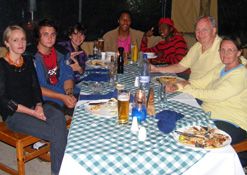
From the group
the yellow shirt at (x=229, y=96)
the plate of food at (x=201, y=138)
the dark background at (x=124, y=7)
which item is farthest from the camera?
the dark background at (x=124, y=7)

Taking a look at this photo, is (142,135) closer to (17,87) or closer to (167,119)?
(167,119)

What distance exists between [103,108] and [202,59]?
50.3 inches

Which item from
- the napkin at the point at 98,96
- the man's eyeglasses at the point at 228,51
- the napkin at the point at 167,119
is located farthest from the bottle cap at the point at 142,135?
the man's eyeglasses at the point at 228,51

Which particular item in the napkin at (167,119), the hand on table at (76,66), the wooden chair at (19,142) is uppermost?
the hand on table at (76,66)

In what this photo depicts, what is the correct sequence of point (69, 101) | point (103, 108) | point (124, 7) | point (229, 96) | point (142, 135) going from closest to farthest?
point (142, 135)
point (103, 108)
point (229, 96)
point (69, 101)
point (124, 7)

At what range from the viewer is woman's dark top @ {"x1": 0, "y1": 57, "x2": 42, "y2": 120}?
90.5 inches

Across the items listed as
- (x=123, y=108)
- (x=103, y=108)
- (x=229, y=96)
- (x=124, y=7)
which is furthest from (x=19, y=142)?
(x=124, y=7)

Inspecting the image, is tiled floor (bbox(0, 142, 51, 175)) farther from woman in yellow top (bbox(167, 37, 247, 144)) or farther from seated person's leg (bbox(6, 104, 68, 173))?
woman in yellow top (bbox(167, 37, 247, 144))

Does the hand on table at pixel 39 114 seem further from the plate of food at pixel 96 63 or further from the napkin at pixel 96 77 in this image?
the plate of food at pixel 96 63

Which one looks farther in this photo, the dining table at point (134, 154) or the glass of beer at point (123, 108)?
the glass of beer at point (123, 108)

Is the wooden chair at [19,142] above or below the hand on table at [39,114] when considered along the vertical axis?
below

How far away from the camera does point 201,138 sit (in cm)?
158

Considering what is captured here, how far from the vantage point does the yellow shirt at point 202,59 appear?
276cm

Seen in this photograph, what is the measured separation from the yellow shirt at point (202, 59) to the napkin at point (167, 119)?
1041 millimetres
